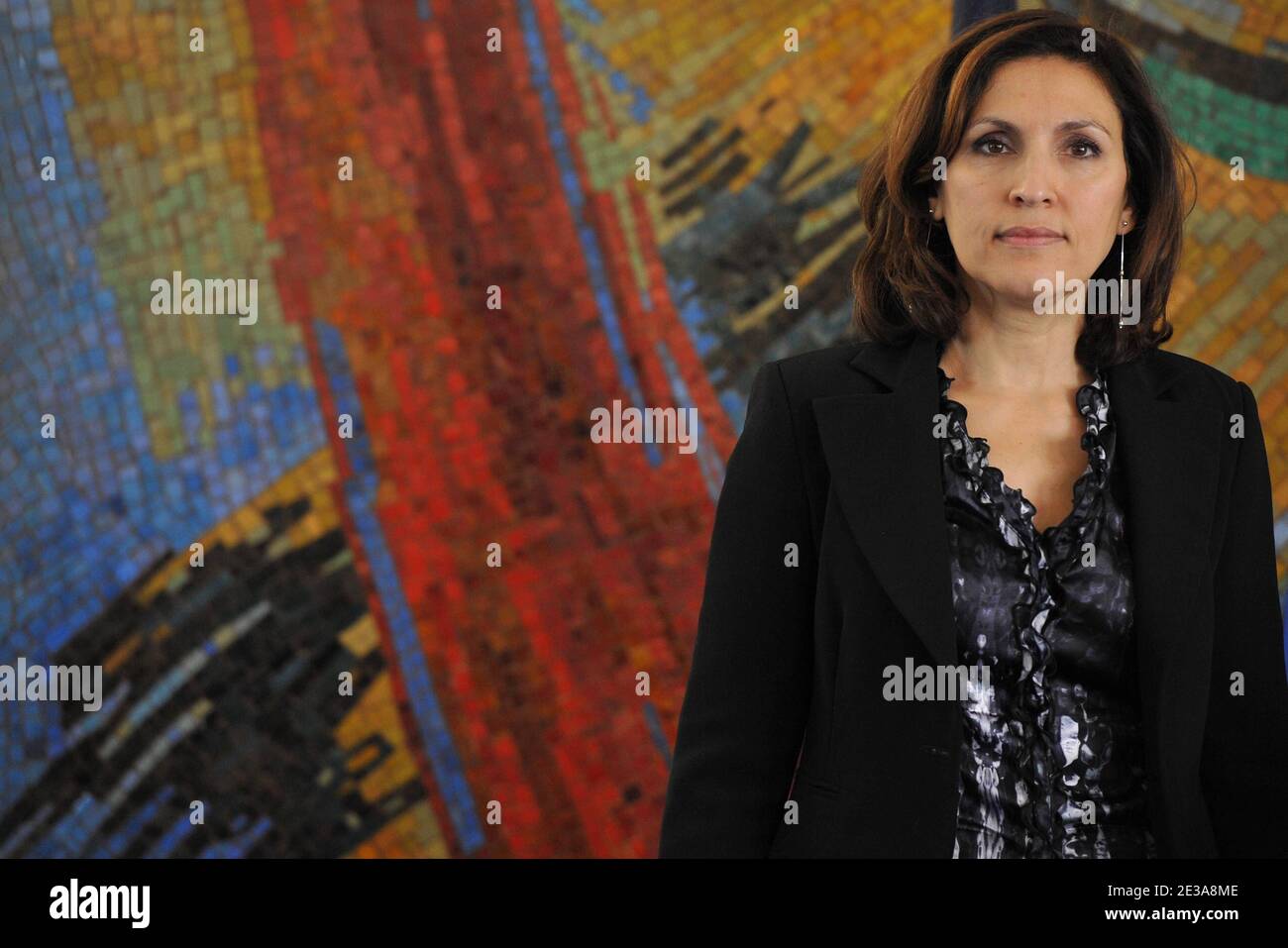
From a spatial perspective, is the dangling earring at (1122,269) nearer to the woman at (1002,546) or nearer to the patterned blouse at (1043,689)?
the woman at (1002,546)

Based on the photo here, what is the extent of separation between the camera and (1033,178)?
3.60 ft

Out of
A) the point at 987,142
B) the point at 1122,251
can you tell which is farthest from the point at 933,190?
the point at 1122,251

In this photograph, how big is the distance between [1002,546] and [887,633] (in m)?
0.12

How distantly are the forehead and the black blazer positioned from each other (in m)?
0.20

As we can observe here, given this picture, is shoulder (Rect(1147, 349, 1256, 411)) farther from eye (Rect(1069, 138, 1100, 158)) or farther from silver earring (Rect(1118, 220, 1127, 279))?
eye (Rect(1069, 138, 1100, 158))

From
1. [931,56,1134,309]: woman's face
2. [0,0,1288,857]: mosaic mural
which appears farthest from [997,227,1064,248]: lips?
[0,0,1288,857]: mosaic mural

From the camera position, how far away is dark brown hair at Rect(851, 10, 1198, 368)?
44.7 inches

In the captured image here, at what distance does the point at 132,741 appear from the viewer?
2.42 meters

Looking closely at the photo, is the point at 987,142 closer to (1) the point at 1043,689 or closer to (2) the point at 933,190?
(2) the point at 933,190

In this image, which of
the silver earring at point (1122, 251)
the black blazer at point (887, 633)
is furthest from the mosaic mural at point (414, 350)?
the black blazer at point (887, 633)

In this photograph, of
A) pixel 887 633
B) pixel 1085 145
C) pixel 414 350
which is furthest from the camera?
pixel 414 350

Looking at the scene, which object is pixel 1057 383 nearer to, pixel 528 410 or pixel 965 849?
pixel 965 849

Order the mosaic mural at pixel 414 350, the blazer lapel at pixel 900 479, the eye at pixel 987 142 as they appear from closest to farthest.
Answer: the blazer lapel at pixel 900 479 < the eye at pixel 987 142 < the mosaic mural at pixel 414 350

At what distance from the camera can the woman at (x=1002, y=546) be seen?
103 cm
